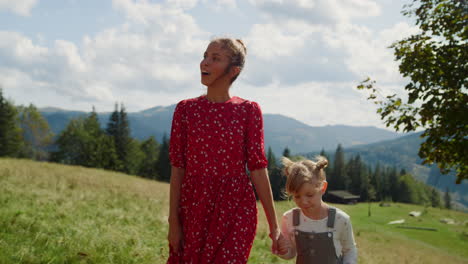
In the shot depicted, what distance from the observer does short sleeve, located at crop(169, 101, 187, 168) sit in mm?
2934

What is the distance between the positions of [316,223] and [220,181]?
116cm

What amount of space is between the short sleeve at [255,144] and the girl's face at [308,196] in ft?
2.10

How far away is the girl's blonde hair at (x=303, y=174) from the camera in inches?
128

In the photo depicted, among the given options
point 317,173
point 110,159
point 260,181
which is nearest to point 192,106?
point 260,181

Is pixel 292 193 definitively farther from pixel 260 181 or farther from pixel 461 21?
pixel 461 21

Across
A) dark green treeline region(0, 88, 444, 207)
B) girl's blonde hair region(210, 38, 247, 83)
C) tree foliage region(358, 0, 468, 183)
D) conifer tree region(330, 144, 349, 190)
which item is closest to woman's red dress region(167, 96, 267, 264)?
girl's blonde hair region(210, 38, 247, 83)

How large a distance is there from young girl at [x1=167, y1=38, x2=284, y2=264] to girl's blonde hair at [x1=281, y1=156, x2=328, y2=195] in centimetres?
51

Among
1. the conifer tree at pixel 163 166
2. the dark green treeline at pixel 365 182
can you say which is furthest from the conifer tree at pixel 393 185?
the conifer tree at pixel 163 166

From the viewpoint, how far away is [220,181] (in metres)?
2.79

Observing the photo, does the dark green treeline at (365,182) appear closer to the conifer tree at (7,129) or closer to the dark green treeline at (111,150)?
the dark green treeline at (111,150)

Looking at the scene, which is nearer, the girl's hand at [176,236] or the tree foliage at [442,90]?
the girl's hand at [176,236]

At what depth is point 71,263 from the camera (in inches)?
202

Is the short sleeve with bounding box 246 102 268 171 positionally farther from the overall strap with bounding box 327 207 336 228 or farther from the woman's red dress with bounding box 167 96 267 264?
the overall strap with bounding box 327 207 336 228

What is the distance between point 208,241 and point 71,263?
11.1 feet
